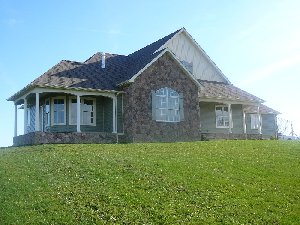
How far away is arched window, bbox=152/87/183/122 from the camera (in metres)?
26.7

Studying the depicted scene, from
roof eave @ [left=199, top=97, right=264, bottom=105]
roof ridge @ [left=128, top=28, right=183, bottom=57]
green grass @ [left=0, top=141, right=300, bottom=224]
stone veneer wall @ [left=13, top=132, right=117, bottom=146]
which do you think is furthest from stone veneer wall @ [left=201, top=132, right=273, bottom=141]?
green grass @ [left=0, top=141, right=300, bottom=224]

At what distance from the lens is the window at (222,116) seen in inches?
1318

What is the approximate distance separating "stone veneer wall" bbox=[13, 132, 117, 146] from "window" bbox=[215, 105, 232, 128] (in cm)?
1056

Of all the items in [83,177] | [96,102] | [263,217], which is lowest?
[263,217]

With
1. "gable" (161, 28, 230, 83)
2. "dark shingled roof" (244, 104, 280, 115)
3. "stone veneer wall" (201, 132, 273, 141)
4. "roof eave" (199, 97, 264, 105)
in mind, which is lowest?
"stone veneer wall" (201, 132, 273, 141)

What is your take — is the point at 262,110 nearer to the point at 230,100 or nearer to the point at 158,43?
the point at 230,100

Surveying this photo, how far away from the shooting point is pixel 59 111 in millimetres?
27000

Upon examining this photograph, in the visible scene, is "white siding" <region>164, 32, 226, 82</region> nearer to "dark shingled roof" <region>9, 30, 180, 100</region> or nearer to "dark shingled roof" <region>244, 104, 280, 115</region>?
"dark shingled roof" <region>9, 30, 180, 100</region>

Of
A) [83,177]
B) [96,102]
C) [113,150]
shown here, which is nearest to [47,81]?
[96,102]

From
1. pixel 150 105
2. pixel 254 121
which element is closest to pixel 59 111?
pixel 150 105

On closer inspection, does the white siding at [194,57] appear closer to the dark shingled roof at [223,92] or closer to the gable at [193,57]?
the gable at [193,57]

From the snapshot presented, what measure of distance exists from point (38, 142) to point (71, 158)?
7.25 metres

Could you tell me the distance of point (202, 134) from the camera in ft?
98.1

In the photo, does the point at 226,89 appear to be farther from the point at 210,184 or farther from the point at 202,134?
the point at 210,184
